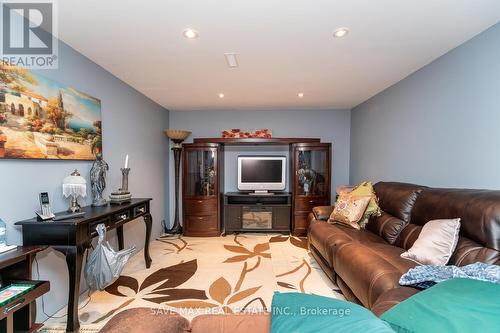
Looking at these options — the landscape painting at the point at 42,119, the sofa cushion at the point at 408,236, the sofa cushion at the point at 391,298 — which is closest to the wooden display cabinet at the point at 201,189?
the landscape painting at the point at 42,119

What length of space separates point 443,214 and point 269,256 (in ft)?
6.51

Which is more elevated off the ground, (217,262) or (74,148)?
(74,148)

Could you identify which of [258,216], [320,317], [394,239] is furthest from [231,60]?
[258,216]

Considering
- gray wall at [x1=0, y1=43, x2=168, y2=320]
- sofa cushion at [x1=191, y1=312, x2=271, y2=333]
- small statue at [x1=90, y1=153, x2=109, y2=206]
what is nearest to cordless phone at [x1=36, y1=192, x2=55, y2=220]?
gray wall at [x1=0, y1=43, x2=168, y2=320]

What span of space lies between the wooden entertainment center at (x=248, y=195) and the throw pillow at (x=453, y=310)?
3.09 m

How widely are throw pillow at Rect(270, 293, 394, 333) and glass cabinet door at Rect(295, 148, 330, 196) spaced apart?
3.29 meters

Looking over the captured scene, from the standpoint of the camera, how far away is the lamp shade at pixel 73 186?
76.5 inches

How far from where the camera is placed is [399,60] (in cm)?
237

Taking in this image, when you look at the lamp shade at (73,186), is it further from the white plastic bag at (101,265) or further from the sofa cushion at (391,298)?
the sofa cushion at (391,298)

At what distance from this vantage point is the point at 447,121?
2225 mm

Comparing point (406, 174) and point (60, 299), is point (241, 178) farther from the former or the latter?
point (60, 299)

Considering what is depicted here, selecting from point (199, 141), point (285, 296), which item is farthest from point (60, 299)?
point (199, 141)

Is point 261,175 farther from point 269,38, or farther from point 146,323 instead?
point 146,323

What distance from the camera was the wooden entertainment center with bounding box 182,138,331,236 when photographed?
404cm
